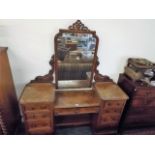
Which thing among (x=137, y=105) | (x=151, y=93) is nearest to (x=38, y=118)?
(x=137, y=105)

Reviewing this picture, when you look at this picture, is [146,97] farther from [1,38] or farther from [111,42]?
[1,38]

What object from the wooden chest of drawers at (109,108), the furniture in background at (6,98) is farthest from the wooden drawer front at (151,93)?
the furniture in background at (6,98)

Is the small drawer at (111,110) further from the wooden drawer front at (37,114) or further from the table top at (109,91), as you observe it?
the wooden drawer front at (37,114)

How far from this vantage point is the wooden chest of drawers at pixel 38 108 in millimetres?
1645

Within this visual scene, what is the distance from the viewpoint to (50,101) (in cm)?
165

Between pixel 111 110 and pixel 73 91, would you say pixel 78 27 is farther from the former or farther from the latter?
pixel 111 110

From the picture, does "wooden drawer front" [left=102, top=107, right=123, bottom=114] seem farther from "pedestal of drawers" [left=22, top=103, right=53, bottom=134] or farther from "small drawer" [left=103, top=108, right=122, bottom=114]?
"pedestal of drawers" [left=22, top=103, right=53, bottom=134]

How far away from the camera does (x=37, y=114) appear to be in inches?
68.0

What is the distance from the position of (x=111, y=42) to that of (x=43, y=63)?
0.94 meters

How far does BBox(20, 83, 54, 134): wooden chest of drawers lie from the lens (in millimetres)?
1645

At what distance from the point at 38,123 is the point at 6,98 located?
0.49 m

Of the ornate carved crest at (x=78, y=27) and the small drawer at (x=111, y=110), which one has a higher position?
the ornate carved crest at (x=78, y=27)

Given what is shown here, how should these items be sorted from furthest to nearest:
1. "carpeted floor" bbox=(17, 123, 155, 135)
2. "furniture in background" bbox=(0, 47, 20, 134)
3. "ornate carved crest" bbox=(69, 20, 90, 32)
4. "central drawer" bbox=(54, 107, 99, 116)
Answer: "carpeted floor" bbox=(17, 123, 155, 135) → "central drawer" bbox=(54, 107, 99, 116) → "ornate carved crest" bbox=(69, 20, 90, 32) → "furniture in background" bbox=(0, 47, 20, 134)

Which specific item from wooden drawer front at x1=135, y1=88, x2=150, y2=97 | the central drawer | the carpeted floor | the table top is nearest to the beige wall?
the table top
